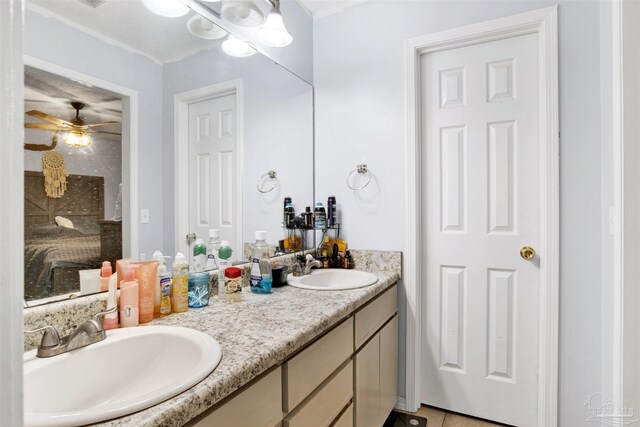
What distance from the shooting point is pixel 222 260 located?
4.90 ft

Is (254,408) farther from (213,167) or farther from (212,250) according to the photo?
(213,167)

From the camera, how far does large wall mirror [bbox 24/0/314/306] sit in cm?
96

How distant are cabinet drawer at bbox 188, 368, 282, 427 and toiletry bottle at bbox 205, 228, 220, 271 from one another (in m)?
0.65

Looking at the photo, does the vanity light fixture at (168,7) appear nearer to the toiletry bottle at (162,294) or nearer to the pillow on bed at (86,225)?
the pillow on bed at (86,225)

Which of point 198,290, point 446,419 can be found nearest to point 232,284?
point 198,290

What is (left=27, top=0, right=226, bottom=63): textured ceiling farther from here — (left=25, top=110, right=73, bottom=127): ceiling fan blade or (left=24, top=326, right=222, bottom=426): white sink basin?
(left=24, top=326, right=222, bottom=426): white sink basin

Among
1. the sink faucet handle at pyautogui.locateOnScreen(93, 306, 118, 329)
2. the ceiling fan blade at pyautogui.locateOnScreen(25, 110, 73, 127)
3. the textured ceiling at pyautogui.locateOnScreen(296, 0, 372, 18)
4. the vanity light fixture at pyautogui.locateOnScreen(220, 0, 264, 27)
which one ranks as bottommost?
the sink faucet handle at pyautogui.locateOnScreen(93, 306, 118, 329)

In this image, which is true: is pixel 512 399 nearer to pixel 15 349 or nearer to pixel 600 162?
pixel 600 162

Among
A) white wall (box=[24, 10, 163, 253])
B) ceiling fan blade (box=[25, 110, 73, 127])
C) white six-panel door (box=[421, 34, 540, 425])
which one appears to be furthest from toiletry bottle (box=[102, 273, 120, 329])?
white six-panel door (box=[421, 34, 540, 425])

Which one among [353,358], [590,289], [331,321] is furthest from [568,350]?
[331,321]

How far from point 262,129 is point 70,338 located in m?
1.36

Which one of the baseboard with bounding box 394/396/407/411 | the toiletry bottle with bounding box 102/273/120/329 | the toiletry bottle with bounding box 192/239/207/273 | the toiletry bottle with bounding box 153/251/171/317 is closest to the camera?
the toiletry bottle with bounding box 102/273/120/329

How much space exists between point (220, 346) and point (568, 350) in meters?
1.68

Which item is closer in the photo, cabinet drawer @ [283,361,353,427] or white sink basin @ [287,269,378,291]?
cabinet drawer @ [283,361,353,427]
